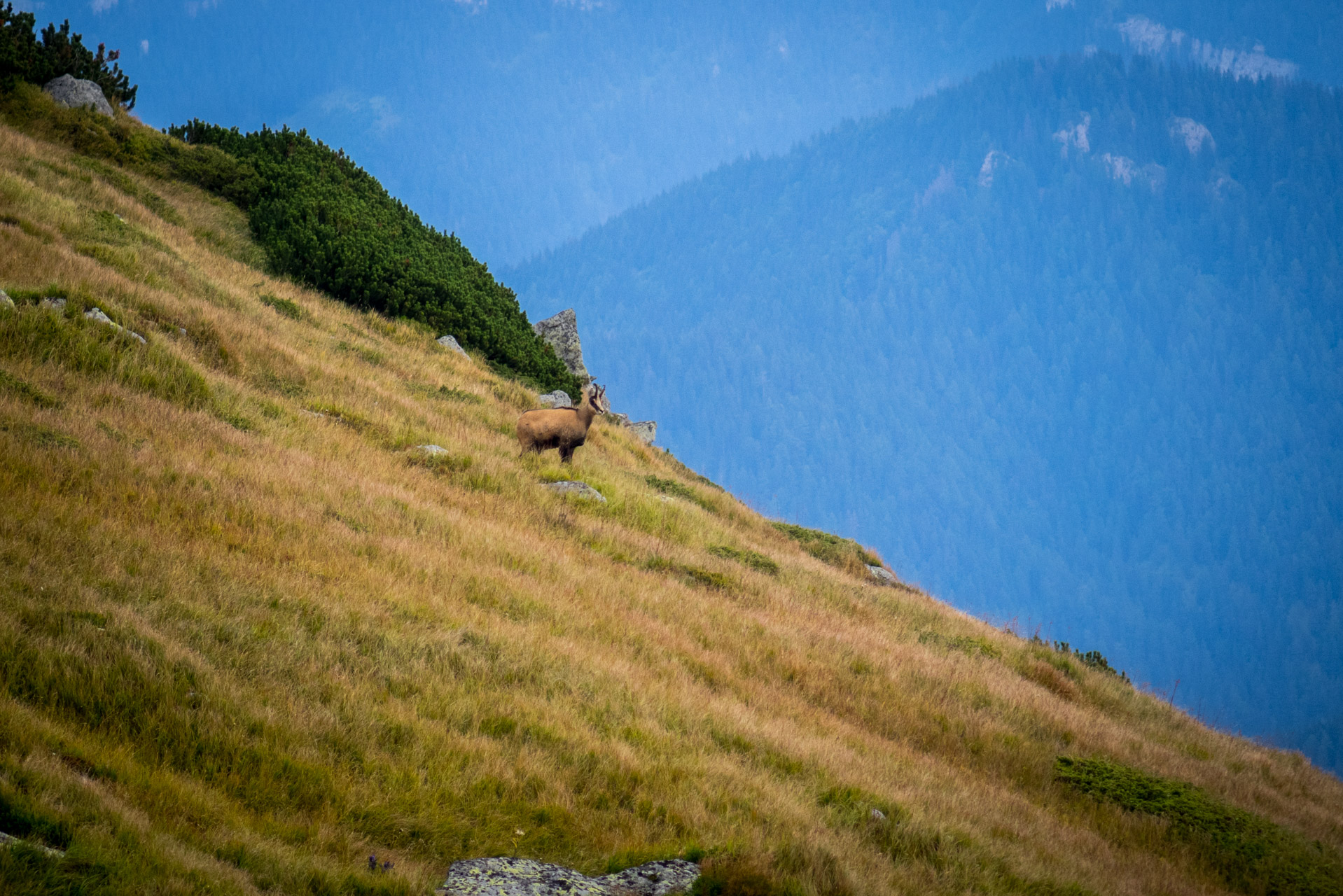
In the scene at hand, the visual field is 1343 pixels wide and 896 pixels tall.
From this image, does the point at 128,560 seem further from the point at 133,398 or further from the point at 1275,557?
the point at 1275,557

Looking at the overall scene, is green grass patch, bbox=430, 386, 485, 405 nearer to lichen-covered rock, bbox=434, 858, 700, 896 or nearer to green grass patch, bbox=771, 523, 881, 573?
green grass patch, bbox=771, 523, 881, 573

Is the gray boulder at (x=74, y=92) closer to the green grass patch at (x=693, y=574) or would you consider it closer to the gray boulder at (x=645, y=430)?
the gray boulder at (x=645, y=430)

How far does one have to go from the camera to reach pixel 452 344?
2284cm

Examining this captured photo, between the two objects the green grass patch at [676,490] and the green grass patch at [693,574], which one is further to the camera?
the green grass patch at [676,490]

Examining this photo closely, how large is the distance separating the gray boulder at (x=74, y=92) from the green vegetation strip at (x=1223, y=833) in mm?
31877

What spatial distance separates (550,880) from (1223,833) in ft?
26.1

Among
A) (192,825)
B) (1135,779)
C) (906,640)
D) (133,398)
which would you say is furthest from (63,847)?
(906,640)

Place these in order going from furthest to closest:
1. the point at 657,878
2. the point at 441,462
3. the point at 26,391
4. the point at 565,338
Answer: the point at 565,338, the point at 441,462, the point at 26,391, the point at 657,878

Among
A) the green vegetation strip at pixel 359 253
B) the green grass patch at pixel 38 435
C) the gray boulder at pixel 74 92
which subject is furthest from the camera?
the gray boulder at pixel 74 92

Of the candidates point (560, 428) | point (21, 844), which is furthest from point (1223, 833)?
point (560, 428)

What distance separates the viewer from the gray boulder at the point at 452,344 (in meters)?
22.4

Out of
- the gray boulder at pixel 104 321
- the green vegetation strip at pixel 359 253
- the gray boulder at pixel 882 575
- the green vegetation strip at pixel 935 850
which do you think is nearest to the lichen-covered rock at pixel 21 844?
the green vegetation strip at pixel 935 850

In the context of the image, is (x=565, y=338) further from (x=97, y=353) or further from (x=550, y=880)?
(x=550, y=880)

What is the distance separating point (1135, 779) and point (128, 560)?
1095 centimetres
